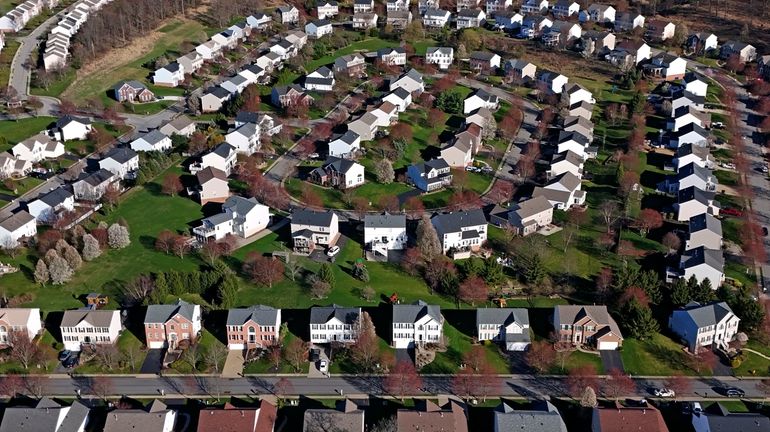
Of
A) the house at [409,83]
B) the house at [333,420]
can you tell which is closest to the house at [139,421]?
the house at [333,420]

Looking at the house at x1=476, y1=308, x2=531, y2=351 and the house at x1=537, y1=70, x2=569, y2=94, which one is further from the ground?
the house at x1=476, y1=308, x2=531, y2=351

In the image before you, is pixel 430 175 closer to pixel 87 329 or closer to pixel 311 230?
pixel 311 230

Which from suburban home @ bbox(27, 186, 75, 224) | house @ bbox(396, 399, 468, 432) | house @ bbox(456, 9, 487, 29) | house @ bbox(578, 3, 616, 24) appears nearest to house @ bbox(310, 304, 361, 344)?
house @ bbox(396, 399, 468, 432)

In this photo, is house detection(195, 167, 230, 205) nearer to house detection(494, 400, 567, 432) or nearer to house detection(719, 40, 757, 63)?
house detection(494, 400, 567, 432)

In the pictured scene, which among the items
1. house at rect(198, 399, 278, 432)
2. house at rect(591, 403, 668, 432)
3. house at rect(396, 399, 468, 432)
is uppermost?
house at rect(591, 403, 668, 432)

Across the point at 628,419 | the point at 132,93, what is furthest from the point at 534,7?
A: the point at 628,419

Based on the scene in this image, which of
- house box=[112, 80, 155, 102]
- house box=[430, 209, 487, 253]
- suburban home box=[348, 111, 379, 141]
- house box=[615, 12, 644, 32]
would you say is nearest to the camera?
house box=[430, 209, 487, 253]
